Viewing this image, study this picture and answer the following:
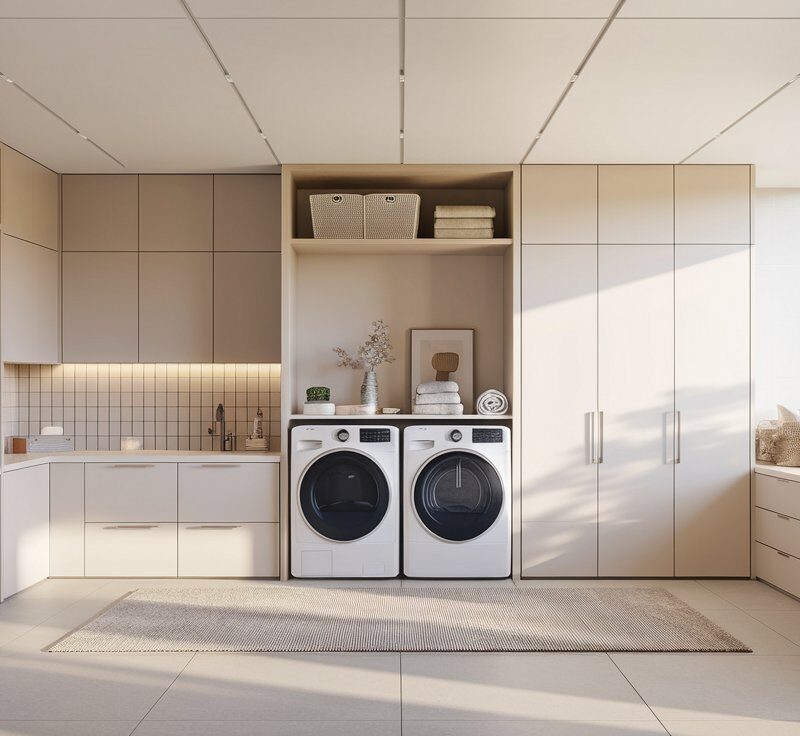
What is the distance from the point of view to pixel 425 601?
4031 millimetres

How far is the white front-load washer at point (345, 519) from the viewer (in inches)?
177

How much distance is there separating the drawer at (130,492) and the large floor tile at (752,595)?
10.0ft

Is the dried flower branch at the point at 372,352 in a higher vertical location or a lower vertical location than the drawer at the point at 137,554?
higher

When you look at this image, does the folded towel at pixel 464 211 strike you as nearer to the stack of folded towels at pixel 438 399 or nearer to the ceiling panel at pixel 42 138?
the stack of folded towels at pixel 438 399

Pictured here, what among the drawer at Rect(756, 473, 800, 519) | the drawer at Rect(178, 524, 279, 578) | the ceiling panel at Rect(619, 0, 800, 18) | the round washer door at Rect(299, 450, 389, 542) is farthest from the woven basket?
the drawer at Rect(178, 524, 279, 578)

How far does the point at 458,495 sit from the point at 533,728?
1975mm

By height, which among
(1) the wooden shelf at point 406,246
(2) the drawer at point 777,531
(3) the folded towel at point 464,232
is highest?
(3) the folded towel at point 464,232

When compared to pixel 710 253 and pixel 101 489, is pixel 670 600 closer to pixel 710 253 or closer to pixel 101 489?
pixel 710 253

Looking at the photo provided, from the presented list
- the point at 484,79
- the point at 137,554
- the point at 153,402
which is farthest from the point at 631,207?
the point at 137,554

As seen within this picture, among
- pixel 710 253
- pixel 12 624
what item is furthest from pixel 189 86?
pixel 710 253

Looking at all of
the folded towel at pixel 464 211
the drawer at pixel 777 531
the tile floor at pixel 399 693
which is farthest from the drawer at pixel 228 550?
the drawer at pixel 777 531

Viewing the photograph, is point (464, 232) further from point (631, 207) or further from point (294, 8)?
point (294, 8)

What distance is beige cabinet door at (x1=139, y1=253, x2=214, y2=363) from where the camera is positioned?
4.87m

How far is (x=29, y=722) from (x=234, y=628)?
1074 millimetres
